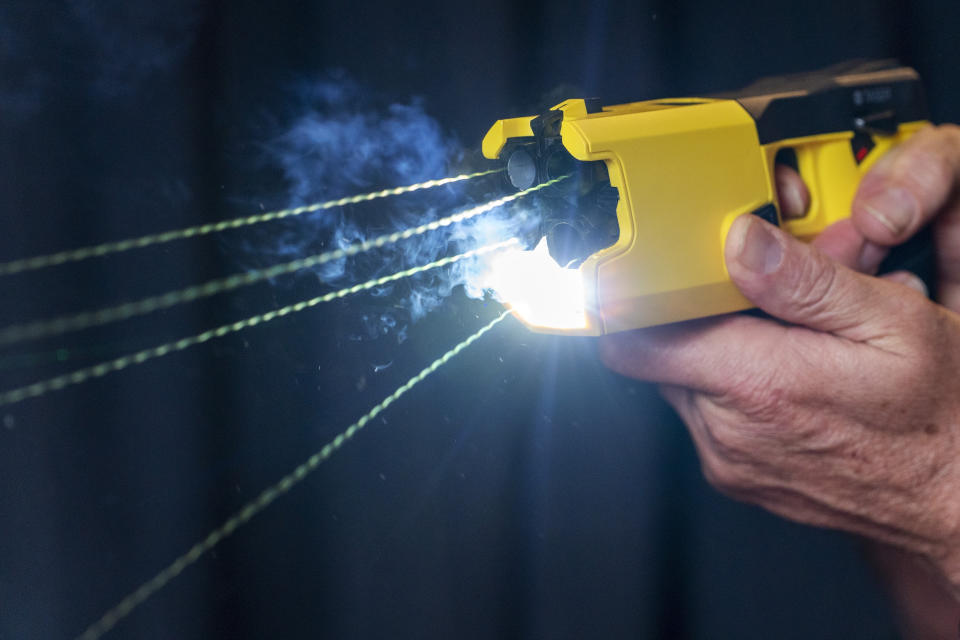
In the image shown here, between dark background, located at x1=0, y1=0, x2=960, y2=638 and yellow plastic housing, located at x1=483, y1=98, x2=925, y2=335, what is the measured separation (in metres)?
0.14

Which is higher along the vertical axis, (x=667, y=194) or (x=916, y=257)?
(x=667, y=194)

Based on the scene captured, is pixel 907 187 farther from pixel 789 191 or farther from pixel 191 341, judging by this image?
pixel 191 341

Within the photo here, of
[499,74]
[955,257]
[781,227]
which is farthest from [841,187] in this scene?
[499,74]

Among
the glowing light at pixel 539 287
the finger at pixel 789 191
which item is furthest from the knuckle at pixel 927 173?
the glowing light at pixel 539 287

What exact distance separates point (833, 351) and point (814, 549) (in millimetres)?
612

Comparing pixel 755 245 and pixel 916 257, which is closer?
pixel 755 245

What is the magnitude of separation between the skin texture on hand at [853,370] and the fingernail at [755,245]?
2 centimetres

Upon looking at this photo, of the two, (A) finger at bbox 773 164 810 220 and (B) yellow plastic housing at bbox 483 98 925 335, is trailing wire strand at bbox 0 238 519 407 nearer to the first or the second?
(B) yellow plastic housing at bbox 483 98 925 335

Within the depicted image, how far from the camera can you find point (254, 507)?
0.87m

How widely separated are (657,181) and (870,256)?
326 mm

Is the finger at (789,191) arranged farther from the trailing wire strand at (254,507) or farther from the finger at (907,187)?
the trailing wire strand at (254,507)

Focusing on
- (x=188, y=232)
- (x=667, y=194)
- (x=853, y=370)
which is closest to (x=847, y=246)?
(x=853, y=370)

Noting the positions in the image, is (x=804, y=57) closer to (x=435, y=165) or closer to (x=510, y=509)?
(x=435, y=165)

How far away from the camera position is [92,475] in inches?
29.6
